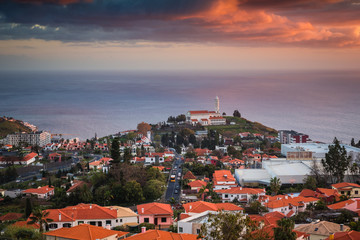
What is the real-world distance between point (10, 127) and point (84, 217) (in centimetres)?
3947

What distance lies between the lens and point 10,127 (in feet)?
172

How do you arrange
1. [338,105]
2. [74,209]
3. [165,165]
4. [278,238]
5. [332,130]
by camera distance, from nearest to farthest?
[278,238] < [74,209] < [165,165] < [332,130] < [338,105]

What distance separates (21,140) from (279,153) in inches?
1023

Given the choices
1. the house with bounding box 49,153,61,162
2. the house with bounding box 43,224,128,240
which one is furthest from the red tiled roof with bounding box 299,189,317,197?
the house with bounding box 49,153,61,162

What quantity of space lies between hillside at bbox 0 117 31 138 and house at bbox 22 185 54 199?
26923 mm

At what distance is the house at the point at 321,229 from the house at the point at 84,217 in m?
6.90

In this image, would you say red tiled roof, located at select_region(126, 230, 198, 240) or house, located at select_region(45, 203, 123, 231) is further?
house, located at select_region(45, 203, 123, 231)

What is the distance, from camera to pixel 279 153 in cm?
3631

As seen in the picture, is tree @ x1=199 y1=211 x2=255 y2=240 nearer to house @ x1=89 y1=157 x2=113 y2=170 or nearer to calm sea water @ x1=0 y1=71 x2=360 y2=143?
house @ x1=89 y1=157 x2=113 y2=170

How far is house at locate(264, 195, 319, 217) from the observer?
61.6 feet

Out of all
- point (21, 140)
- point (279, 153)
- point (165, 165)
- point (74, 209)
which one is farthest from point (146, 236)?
point (21, 140)

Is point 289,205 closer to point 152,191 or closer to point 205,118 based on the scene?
point 152,191

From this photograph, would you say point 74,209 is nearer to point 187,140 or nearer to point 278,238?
point 278,238

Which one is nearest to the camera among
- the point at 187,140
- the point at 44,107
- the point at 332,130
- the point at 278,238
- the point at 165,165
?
the point at 278,238
